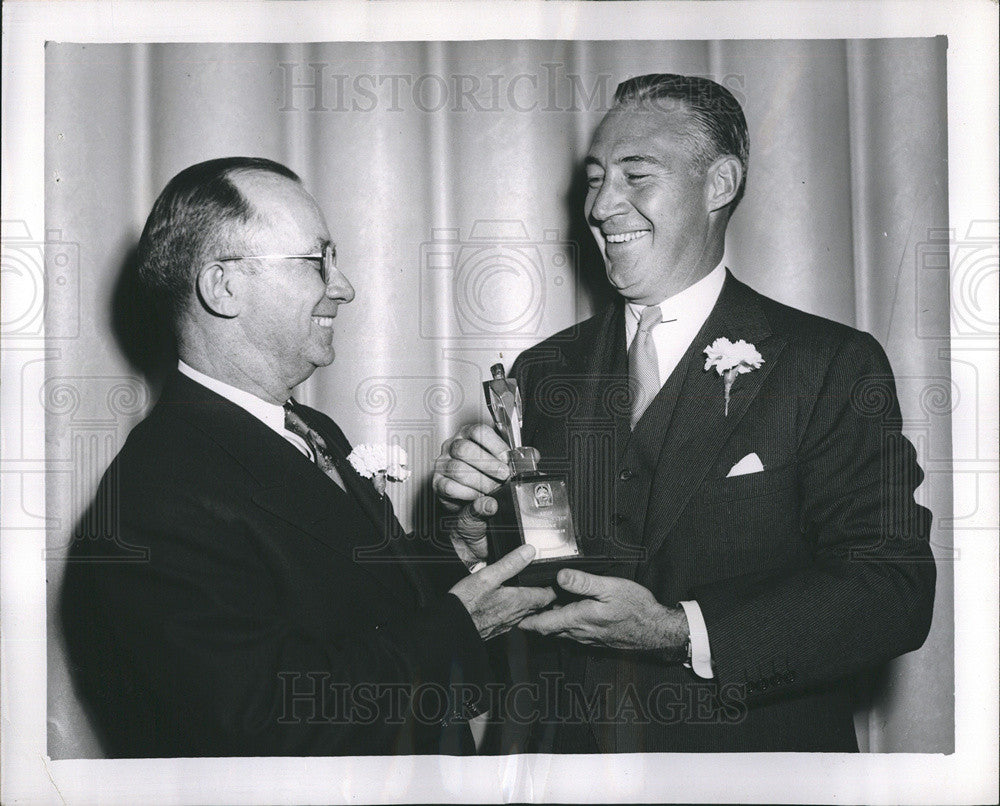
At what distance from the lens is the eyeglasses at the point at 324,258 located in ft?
6.49

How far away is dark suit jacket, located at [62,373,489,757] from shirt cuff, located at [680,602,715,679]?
0.44m

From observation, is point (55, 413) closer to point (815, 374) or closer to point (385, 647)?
point (385, 647)

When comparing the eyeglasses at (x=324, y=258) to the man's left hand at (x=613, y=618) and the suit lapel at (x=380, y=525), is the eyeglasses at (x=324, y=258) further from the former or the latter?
the man's left hand at (x=613, y=618)

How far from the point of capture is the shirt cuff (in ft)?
6.46

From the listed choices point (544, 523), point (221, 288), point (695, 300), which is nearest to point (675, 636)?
point (544, 523)

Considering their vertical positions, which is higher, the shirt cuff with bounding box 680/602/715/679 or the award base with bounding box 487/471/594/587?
the award base with bounding box 487/471/594/587

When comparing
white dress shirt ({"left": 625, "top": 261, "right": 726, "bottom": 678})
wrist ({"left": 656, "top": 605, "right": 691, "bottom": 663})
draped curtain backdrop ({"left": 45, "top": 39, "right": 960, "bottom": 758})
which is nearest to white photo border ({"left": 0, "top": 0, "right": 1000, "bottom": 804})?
draped curtain backdrop ({"left": 45, "top": 39, "right": 960, "bottom": 758})

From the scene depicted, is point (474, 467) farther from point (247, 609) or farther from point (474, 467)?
point (247, 609)

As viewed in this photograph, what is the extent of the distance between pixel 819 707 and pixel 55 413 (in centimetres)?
183

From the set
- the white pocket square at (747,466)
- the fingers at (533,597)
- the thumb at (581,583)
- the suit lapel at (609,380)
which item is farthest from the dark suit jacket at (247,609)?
the white pocket square at (747,466)

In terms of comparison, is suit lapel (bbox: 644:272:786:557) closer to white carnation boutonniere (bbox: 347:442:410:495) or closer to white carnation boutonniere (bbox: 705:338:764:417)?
white carnation boutonniere (bbox: 705:338:764:417)

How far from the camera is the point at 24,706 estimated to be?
7.13 ft

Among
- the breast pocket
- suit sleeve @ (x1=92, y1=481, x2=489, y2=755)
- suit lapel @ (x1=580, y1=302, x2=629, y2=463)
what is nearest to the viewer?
suit sleeve @ (x1=92, y1=481, x2=489, y2=755)

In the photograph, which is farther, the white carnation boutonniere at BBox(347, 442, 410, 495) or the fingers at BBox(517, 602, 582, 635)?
the white carnation boutonniere at BBox(347, 442, 410, 495)
